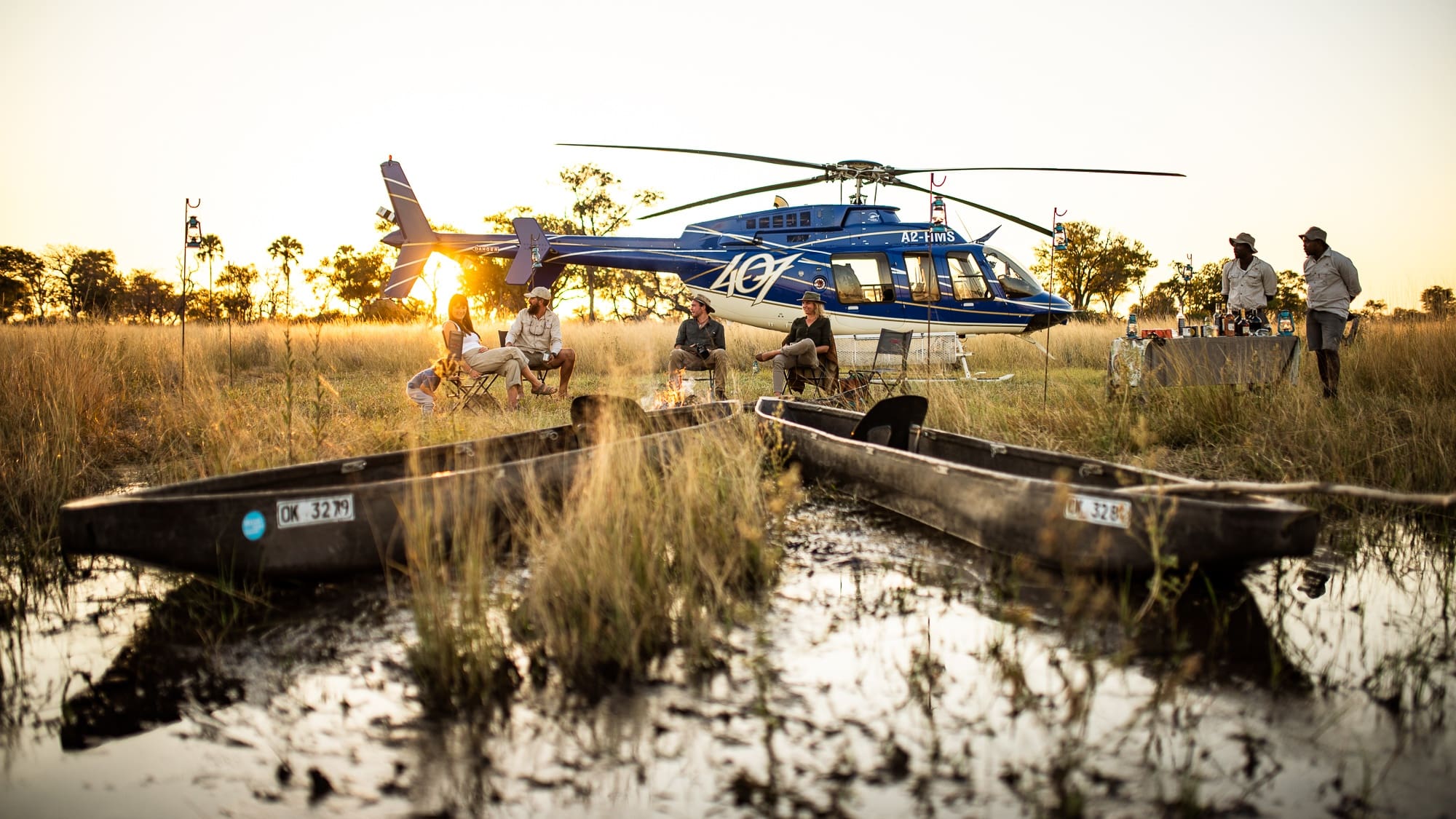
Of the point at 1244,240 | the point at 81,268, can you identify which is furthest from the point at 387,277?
the point at 1244,240

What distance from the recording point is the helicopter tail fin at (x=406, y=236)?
16.8 meters

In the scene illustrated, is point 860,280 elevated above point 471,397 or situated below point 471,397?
above

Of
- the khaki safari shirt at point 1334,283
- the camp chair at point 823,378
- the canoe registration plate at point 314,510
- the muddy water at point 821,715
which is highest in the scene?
the khaki safari shirt at point 1334,283

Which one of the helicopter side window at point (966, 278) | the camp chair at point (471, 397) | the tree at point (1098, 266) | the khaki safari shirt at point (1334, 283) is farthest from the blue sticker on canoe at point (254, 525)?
the tree at point (1098, 266)

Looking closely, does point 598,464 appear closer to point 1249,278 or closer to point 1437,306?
point 1249,278

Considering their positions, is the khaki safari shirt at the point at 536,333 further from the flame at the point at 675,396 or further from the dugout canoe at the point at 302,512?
Result: the dugout canoe at the point at 302,512

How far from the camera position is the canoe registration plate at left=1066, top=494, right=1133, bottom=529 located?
409cm

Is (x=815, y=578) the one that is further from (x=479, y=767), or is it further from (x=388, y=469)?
(x=388, y=469)

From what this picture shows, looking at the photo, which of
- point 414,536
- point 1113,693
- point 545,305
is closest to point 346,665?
point 414,536

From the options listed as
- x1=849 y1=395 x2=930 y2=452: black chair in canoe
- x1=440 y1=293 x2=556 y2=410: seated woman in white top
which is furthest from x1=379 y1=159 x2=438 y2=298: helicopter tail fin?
x1=849 y1=395 x2=930 y2=452: black chair in canoe

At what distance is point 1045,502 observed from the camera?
441 cm

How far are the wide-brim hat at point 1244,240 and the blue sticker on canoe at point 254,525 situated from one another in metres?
9.99

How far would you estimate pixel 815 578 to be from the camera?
4.71m

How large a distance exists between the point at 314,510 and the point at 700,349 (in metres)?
7.63
